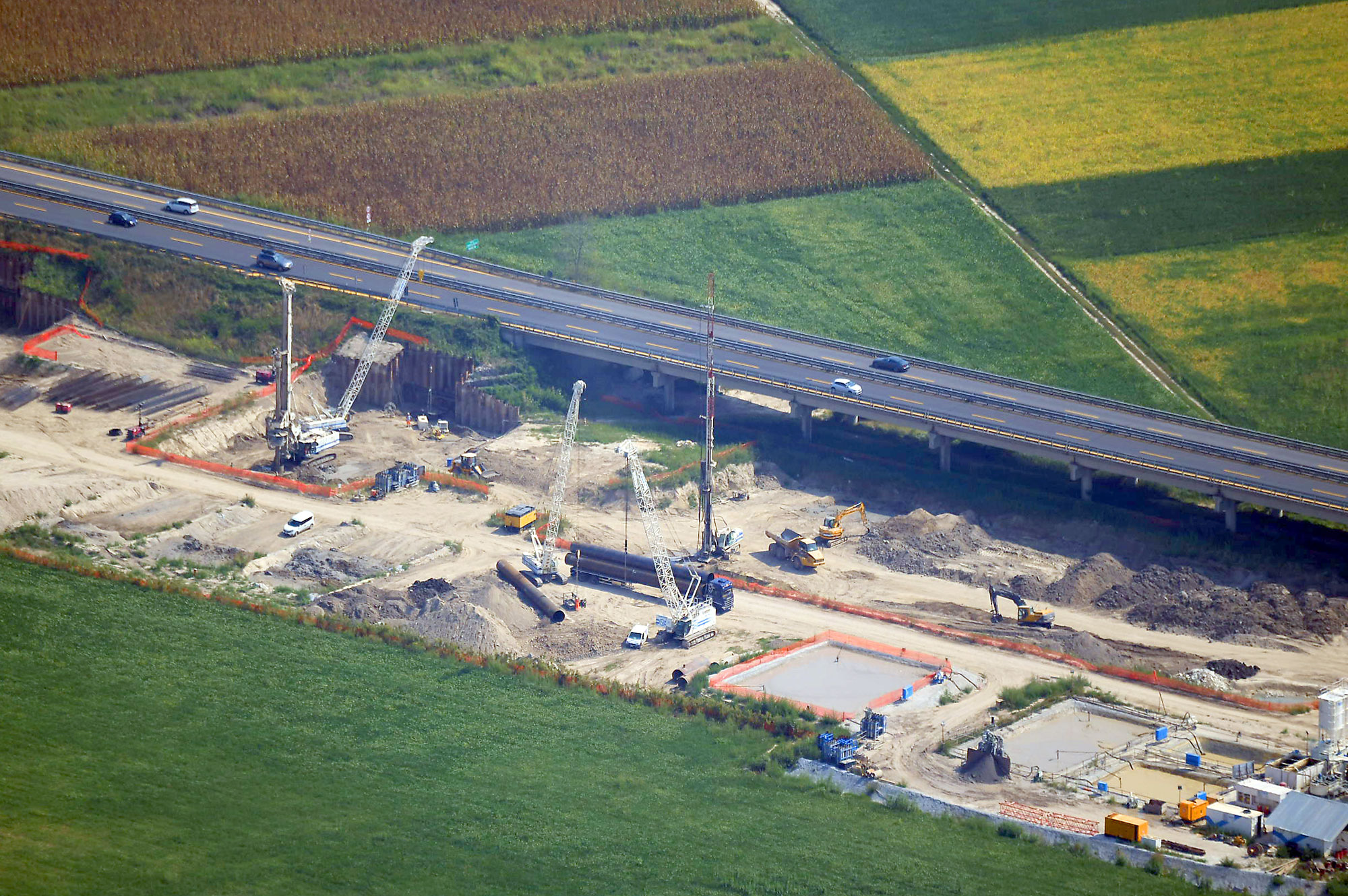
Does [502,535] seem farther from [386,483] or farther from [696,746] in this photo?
[696,746]

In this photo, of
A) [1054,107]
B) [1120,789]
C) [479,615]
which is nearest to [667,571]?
[479,615]

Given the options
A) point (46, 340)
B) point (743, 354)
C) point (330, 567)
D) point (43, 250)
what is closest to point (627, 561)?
point (330, 567)

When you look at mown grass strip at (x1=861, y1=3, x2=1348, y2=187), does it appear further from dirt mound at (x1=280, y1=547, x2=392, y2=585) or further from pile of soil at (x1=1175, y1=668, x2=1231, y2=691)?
dirt mound at (x1=280, y1=547, x2=392, y2=585)

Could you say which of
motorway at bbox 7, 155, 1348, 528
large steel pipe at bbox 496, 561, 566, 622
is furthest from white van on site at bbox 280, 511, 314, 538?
motorway at bbox 7, 155, 1348, 528

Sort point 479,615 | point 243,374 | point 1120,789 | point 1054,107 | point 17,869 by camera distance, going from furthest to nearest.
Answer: point 1054,107 → point 243,374 → point 479,615 → point 1120,789 → point 17,869

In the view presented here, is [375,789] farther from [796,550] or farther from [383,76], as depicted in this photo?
[383,76]

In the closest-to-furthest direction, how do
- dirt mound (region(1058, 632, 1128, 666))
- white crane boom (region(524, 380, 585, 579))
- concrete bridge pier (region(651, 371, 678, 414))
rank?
dirt mound (region(1058, 632, 1128, 666)), white crane boom (region(524, 380, 585, 579)), concrete bridge pier (region(651, 371, 678, 414))

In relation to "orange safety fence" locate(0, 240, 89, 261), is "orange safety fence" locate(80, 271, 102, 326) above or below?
below

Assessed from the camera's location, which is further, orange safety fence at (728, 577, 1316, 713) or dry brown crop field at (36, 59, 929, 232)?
dry brown crop field at (36, 59, 929, 232)

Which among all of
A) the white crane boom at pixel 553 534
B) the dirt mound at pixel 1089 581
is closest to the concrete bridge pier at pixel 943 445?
the dirt mound at pixel 1089 581
